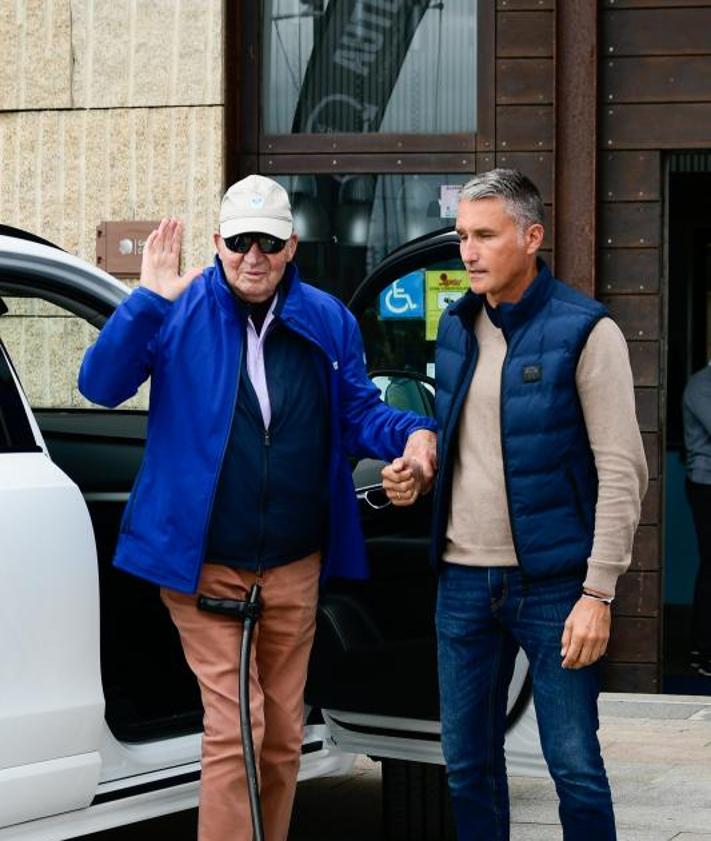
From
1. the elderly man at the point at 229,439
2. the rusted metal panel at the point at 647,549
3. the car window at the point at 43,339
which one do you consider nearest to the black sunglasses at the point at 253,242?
the elderly man at the point at 229,439

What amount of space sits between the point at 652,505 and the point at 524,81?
203cm

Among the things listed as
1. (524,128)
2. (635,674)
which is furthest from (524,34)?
(635,674)

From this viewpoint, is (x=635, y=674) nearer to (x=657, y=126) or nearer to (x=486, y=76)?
(x=657, y=126)

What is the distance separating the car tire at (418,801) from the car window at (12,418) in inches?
74.1

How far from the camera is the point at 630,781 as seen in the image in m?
7.21

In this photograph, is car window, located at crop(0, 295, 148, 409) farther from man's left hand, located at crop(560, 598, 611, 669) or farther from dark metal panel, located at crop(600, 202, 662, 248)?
dark metal panel, located at crop(600, 202, 662, 248)

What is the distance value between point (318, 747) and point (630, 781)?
2.00 meters

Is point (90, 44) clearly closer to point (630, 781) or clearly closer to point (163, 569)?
point (630, 781)

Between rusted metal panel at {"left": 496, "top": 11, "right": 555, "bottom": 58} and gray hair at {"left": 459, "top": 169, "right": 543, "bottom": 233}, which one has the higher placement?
rusted metal panel at {"left": 496, "top": 11, "right": 555, "bottom": 58}

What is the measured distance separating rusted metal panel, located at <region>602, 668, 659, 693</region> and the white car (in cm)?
334

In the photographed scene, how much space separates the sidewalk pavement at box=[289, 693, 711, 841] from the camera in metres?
6.35

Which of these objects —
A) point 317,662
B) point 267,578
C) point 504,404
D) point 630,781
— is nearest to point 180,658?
point 317,662

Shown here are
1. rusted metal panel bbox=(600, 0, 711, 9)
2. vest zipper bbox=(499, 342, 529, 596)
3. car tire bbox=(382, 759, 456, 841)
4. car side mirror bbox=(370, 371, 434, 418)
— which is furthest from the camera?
rusted metal panel bbox=(600, 0, 711, 9)

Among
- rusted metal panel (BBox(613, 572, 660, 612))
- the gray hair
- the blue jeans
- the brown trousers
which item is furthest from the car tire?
rusted metal panel (BBox(613, 572, 660, 612))
